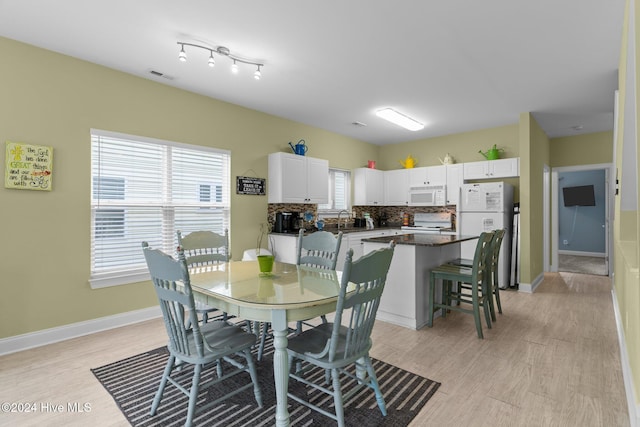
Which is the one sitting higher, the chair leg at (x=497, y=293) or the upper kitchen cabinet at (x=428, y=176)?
the upper kitchen cabinet at (x=428, y=176)

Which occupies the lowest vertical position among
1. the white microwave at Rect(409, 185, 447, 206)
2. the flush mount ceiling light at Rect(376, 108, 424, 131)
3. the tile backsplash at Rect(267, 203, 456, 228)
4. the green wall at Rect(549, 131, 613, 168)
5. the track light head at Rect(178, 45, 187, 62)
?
the tile backsplash at Rect(267, 203, 456, 228)

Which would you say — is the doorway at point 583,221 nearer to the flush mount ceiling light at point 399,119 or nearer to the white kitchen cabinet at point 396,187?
the white kitchen cabinet at point 396,187

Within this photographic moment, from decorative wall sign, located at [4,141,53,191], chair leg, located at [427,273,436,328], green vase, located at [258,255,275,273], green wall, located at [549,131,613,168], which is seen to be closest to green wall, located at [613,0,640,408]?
chair leg, located at [427,273,436,328]

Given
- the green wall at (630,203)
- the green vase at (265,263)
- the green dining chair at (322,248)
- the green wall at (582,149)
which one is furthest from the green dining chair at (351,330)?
the green wall at (582,149)

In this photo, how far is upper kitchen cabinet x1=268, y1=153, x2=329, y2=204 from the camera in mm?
4730

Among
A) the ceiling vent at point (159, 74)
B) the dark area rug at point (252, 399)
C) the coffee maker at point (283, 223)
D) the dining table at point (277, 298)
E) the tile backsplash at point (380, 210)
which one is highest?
the ceiling vent at point (159, 74)

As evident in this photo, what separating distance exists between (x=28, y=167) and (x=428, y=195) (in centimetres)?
558

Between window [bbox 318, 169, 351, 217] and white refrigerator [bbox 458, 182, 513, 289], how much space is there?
2.05 meters

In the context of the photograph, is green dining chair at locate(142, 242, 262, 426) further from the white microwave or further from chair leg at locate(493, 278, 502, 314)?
the white microwave

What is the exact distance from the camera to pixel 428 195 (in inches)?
240

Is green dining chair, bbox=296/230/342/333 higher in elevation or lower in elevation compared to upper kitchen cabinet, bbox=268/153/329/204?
lower

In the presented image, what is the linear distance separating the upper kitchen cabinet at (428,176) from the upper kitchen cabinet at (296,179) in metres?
1.94

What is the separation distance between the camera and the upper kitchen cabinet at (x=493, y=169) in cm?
517

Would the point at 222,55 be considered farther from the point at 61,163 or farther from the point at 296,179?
the point at 296,179
